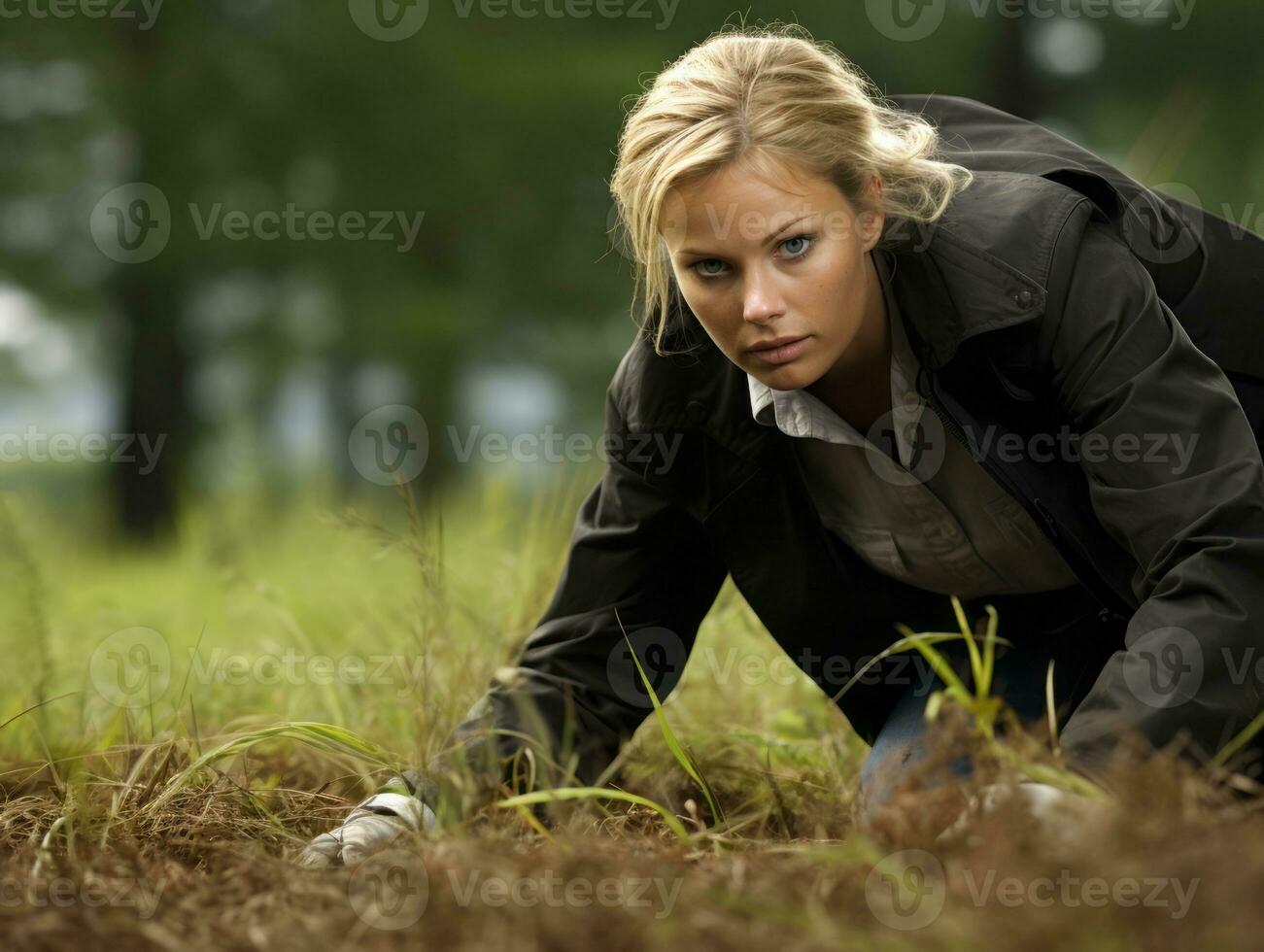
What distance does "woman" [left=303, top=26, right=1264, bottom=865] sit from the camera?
165 centimetres

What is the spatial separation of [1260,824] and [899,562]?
869 mm

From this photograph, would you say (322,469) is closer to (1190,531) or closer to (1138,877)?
(1190,531)

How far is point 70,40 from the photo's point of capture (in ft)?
28.9

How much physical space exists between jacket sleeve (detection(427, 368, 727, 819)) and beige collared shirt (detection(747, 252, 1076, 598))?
0.23 meters

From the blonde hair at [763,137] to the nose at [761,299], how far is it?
16 cm

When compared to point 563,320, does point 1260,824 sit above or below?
above

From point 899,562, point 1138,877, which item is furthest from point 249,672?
point 1138,877
